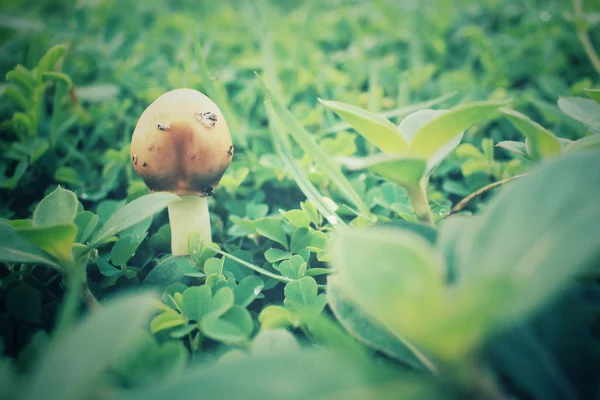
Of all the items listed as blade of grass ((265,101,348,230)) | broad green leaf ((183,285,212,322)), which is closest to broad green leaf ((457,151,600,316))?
blade of grass ((265,101,348,230))

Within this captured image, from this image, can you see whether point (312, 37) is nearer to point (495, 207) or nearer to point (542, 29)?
point (542, 29)

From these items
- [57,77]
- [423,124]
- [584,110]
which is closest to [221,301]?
[423,124]

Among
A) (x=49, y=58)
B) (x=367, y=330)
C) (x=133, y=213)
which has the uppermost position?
(x=49, y=58)

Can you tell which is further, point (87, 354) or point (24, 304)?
point (24, 304)

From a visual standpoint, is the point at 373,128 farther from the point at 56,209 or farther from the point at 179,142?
the point at 56,209

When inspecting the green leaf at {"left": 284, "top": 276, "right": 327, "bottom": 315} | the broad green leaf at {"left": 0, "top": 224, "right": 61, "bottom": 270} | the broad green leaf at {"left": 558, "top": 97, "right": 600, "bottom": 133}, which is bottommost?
the green leaf at {"left": 284, "top": 276, "right": 327, "bottom": 315}

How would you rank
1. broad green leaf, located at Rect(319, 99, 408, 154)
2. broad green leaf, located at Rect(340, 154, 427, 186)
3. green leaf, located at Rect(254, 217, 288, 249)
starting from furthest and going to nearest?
green leaf, located at Rect(254, 217, 288, 249), broad green leaf, located at Rect(319, 99, 408, 154), broad green leaf, located at Rect(340, 154, 427, 186)

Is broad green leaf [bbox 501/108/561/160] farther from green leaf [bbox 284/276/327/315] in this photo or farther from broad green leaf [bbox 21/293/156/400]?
broad green leaf [bbox 21/293/156/400]
